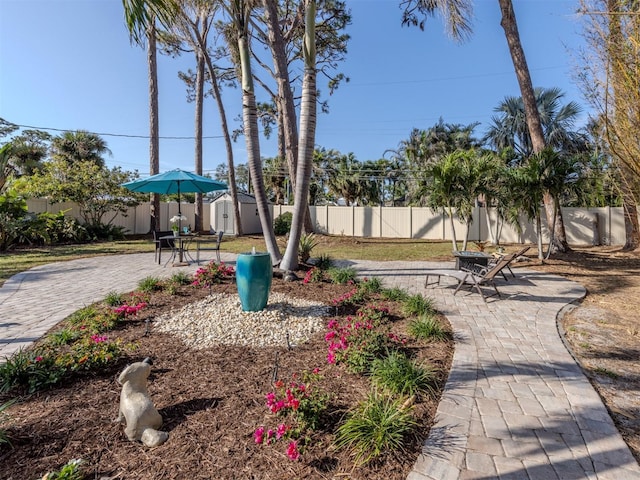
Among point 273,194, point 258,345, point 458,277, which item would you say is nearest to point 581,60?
point 458,277

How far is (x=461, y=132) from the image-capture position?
897 inches

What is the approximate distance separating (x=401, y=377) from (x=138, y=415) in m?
1.83

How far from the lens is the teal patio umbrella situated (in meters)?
8.13

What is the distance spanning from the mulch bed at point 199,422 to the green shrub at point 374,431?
0.05 meters

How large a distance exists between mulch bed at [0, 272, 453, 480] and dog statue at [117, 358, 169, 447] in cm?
5

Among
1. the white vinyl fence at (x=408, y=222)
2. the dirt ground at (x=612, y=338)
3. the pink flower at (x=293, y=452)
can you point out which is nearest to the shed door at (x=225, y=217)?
the white vinyl fence at (x=408, y=222)

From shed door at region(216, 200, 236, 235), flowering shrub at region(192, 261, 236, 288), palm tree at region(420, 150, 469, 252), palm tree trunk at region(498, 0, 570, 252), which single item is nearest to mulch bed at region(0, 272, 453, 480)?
flowering shrub at region(192, 261, 236, 288)

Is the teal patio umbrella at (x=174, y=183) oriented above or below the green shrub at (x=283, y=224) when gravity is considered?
above

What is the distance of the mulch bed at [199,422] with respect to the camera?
5.71 feet

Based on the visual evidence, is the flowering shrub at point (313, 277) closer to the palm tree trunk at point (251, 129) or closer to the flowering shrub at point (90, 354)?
the palm tree trunk at point (251, 129)

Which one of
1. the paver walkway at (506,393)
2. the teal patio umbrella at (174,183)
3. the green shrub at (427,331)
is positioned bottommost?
the paver walkway at (506,393)

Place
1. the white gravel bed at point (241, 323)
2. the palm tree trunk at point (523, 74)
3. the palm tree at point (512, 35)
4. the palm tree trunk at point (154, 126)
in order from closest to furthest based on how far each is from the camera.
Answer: the white gravel bed at point (241, 323), the palm tree at point (512, 35), the palm tree trunk at point (523, 74), the palm tree trunk at point (154, 126)

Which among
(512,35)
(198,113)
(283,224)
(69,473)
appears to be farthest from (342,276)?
(198,113)

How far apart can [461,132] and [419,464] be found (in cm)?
2458
